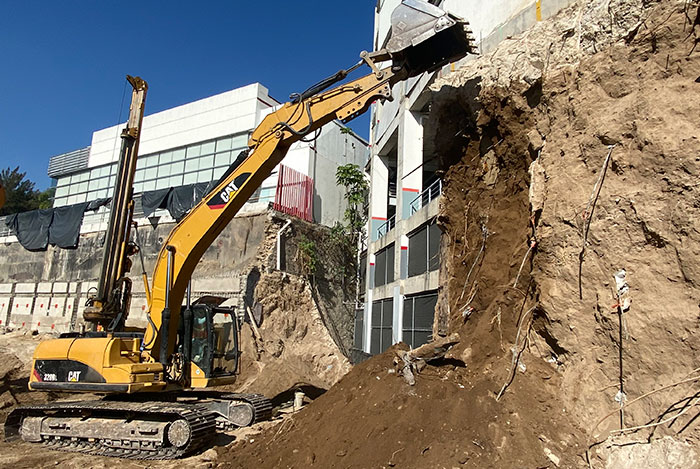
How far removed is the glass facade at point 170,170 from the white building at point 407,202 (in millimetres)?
6862

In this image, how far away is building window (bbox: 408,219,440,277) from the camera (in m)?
12.4

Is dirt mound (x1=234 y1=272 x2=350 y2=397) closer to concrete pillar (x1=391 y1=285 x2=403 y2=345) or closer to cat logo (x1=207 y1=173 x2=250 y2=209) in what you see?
concrete pillar (x1=391 y1=285 x2=403 y2=345)

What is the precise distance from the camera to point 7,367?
1451 cm

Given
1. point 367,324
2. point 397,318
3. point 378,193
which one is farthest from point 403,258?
point 378,193

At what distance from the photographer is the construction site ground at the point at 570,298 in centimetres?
462

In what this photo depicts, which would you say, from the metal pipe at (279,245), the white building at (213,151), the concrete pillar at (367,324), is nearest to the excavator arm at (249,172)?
the metal pipe at (279,245)

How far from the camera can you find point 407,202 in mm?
15750

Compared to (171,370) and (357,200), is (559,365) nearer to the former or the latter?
(171,370)

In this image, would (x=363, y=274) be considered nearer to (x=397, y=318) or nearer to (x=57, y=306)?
(x=397, y=318)

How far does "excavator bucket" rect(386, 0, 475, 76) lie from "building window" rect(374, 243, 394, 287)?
9.12 meters

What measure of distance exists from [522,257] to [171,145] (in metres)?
21.9

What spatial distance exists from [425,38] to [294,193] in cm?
1250

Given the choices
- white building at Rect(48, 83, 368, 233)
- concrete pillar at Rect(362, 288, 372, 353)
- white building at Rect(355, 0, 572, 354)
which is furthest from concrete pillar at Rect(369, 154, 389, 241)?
concrete pillar at Rect(362, 288, 372, 353)

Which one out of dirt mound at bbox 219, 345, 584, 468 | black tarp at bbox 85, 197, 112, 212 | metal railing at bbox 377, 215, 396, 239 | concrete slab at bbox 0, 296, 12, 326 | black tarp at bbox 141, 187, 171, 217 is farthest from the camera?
concrete slab at bbox 0, 296, 12, 326
